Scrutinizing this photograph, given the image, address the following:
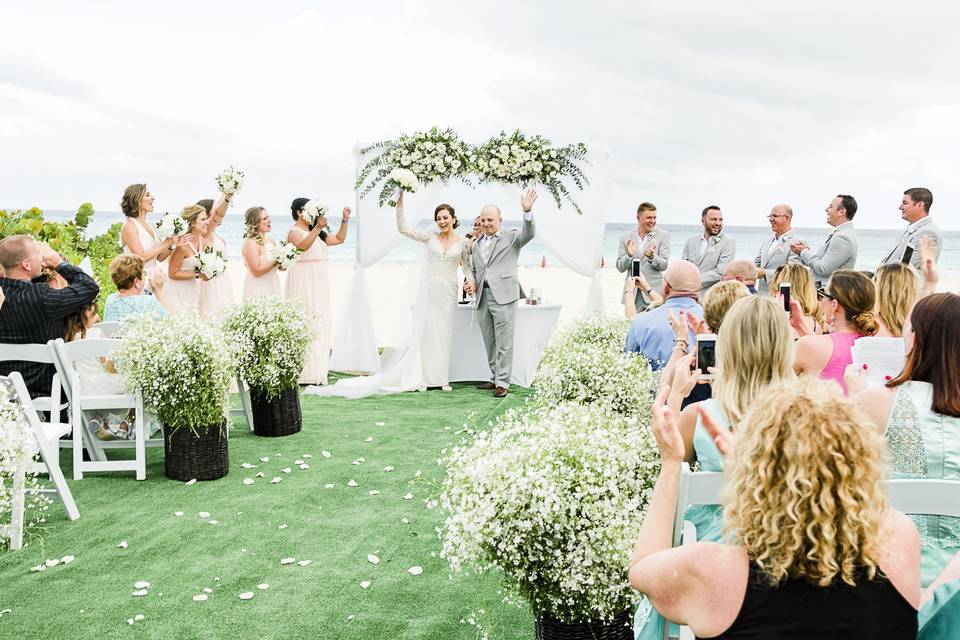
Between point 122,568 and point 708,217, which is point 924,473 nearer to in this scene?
point 122,568

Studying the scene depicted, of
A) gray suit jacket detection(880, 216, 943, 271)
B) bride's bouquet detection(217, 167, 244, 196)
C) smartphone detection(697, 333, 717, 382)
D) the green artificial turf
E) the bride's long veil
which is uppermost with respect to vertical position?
bride's bouquet detection(217, 167, 244, 196)

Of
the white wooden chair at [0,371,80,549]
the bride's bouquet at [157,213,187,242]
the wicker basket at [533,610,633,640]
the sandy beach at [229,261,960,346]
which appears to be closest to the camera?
the wicker basket at [533,610,633,640]

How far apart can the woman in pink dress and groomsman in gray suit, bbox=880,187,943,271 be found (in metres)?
7.08

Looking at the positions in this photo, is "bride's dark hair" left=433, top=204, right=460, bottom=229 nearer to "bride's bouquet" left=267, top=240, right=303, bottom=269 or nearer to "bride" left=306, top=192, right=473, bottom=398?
"bride" left=306, top=192, right=473, bottom=398

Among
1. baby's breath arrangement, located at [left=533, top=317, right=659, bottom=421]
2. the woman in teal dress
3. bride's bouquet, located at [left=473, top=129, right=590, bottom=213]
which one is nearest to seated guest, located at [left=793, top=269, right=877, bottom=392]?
baby's breath arrangement, located at [left=533, top=317, right=659, bottom=421]

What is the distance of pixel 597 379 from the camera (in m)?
4.91

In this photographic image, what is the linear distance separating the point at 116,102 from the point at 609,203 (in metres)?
40.7

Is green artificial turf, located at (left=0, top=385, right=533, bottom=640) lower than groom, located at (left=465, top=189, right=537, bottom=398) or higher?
lower

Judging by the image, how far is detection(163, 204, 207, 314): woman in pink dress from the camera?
796cm

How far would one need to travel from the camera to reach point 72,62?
24.5m

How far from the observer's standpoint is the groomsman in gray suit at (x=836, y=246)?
7.99 metres

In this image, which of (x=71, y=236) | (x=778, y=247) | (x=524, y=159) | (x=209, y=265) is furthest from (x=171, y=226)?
(x=778, y=247)

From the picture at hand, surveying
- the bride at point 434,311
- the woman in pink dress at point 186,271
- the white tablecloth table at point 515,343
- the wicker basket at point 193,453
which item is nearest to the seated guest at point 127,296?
the wicker basket at point 193,453

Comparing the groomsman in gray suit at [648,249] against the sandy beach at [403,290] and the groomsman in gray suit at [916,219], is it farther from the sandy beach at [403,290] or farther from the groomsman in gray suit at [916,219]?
the groomsman in gray suit at [916,219]
